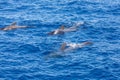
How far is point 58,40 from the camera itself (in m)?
27.1

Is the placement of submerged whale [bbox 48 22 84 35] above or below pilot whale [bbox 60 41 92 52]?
above

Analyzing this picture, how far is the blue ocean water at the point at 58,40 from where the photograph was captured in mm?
22141

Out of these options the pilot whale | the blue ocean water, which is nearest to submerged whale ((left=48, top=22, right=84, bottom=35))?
the blue ocean water

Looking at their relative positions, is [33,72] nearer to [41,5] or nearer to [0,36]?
[0,36]

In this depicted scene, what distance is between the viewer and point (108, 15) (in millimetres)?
33312

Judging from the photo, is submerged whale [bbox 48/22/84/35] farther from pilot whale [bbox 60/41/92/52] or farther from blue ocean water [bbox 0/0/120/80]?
pilot whale [bbox 60/41/92/52]

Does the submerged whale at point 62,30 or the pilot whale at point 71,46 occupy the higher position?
the submerged whale at point 62,30

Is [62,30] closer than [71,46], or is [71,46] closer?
[71,46]

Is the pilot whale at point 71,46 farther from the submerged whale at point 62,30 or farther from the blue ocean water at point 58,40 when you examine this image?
the submerged whale at point 62,30

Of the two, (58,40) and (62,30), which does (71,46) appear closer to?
(58,40)

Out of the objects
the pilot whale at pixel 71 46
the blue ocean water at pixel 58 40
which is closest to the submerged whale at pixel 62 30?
the blue ocean water at pixel 58 40

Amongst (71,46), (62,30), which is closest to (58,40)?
(71,46)

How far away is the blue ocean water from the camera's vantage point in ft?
72.6

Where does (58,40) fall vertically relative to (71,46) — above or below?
above
